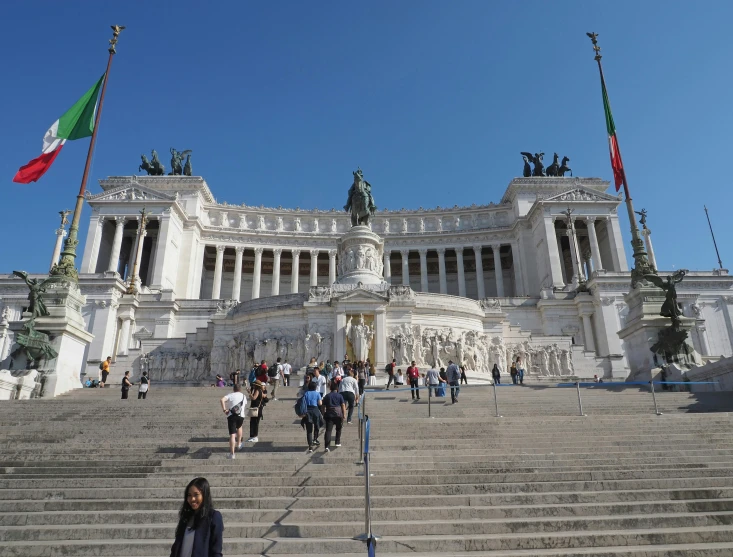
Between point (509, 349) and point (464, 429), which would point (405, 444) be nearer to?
point (464, 429)

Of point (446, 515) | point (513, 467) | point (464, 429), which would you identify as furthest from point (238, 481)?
point (464, 429)

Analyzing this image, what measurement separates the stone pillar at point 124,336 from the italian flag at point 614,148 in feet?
136

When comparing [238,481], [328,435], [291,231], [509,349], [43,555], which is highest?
[291,231]

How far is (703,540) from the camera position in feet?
22.1

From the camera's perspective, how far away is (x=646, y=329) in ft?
69.0

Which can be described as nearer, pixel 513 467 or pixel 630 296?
pixel 513 467

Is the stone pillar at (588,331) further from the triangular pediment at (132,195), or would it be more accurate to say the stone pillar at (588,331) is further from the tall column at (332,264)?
the triangular pediment at (132,195)

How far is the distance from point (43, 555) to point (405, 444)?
666 cm

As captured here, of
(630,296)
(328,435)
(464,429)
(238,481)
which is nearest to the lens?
(238,481)

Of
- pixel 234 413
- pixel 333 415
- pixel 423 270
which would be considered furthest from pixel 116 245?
pixel 333 415

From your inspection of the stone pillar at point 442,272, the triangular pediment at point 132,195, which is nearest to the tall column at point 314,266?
the stone pillar at point 442,272

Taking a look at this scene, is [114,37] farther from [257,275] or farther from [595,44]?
[257,275]

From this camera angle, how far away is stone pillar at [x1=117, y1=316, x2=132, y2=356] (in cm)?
4569

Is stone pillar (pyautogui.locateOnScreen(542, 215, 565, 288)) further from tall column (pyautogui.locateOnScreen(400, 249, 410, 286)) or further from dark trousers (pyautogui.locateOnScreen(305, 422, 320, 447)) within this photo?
dark trousers (pyautogui.locateOnScreen(305, 422, 320, 447))
